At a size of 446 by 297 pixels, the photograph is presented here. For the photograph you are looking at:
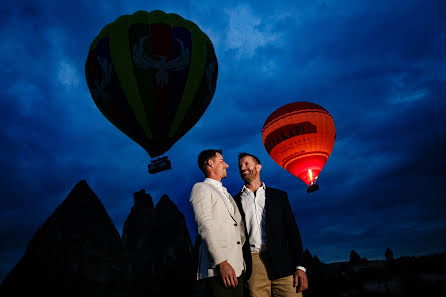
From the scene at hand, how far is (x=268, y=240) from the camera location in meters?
3.08

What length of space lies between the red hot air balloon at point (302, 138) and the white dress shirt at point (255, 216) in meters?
8.55

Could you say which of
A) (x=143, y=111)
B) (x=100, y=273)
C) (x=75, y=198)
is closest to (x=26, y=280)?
(x=100, y=273)

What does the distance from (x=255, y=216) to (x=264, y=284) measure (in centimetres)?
71

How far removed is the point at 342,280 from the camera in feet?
37.0

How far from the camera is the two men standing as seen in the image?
2398 mm

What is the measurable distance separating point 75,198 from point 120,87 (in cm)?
2239

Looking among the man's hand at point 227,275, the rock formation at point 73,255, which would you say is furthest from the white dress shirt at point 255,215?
the rock formation at point 73,255

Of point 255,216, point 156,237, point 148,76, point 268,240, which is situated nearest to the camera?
point 268,240

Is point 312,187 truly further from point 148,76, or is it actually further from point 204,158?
point 204,158

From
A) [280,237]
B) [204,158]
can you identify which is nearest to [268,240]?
[280,237]

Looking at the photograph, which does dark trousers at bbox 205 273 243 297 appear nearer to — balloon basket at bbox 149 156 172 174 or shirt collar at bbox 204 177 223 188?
shirt collar at bbox 204 177 223 188

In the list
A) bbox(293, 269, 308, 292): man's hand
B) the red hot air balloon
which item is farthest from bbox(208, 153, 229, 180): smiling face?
the red hot air balloon

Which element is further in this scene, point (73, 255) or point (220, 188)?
point (73, 255)

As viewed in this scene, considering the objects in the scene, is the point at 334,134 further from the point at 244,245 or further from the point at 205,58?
the point at 244,245
